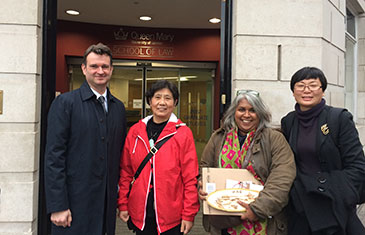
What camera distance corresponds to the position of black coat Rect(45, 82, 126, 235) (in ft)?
7.16

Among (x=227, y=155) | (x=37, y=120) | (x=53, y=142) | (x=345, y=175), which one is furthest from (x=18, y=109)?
(x=345, y=175)

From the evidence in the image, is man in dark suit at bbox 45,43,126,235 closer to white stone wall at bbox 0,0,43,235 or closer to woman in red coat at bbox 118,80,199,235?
woman in red coat at bbox 118,80,199,235

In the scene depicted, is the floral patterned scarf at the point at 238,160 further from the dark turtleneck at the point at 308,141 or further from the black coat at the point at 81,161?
the black coat at the point at 81,161

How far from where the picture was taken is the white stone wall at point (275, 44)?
3.53 m

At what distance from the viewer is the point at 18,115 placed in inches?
124

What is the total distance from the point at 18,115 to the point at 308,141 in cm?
273

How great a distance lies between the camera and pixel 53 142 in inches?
86.1

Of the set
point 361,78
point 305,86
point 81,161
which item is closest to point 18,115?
point 81,161

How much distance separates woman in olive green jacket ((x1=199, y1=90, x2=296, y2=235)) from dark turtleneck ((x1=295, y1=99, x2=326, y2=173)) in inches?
4.1

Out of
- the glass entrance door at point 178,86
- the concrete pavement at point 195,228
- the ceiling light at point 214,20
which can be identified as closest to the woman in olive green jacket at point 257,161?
the concrete pavement at point 195,228

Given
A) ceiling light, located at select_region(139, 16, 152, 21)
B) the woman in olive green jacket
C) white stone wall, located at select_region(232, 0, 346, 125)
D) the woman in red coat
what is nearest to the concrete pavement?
white stone wall, located at select_region(232, 0, 346, 125)

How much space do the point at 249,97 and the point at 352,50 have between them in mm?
5238

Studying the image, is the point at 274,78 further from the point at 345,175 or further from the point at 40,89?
the point at 40,89

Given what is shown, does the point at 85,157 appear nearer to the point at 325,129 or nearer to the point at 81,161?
the point at 81,161
